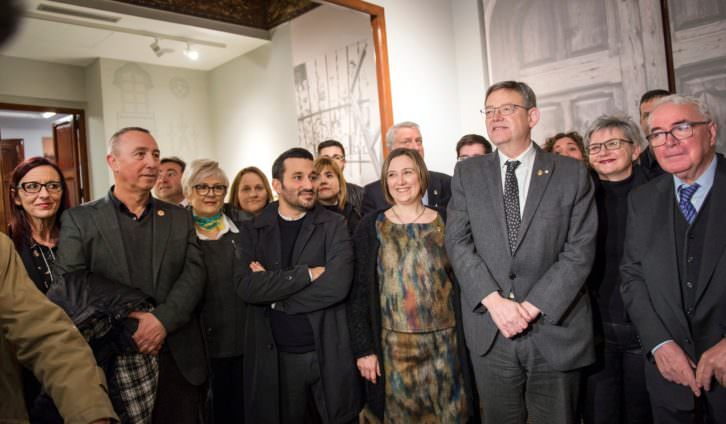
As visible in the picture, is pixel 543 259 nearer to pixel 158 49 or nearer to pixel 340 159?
pixel 340 159

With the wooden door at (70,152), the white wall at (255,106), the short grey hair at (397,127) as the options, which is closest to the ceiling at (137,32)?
the white wall at (255,106)

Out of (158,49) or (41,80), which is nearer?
(41,80)

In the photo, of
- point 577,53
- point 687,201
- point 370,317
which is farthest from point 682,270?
point 577,53

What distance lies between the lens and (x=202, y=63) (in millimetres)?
5176

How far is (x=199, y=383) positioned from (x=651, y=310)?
191 cm

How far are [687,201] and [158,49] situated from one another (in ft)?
14.8

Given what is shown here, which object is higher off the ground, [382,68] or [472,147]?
[382,68]

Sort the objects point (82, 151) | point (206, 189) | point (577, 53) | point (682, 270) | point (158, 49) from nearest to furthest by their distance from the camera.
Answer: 1. point (682, 270)
2. point (206, 189)
3. point (577, 53)
4. point (82, 151)
5. point (158, 49)

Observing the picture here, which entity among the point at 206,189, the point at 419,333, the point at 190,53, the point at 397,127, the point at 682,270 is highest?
the point at 190,53

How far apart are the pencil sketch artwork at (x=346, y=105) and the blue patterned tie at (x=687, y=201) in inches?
104

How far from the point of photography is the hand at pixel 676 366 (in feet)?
5.91

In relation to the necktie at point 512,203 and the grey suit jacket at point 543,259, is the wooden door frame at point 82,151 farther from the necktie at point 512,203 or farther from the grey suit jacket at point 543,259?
the necktie at point 512,203

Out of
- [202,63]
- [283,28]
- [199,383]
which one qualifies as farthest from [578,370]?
[202,63]

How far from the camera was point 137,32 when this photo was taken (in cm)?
461
